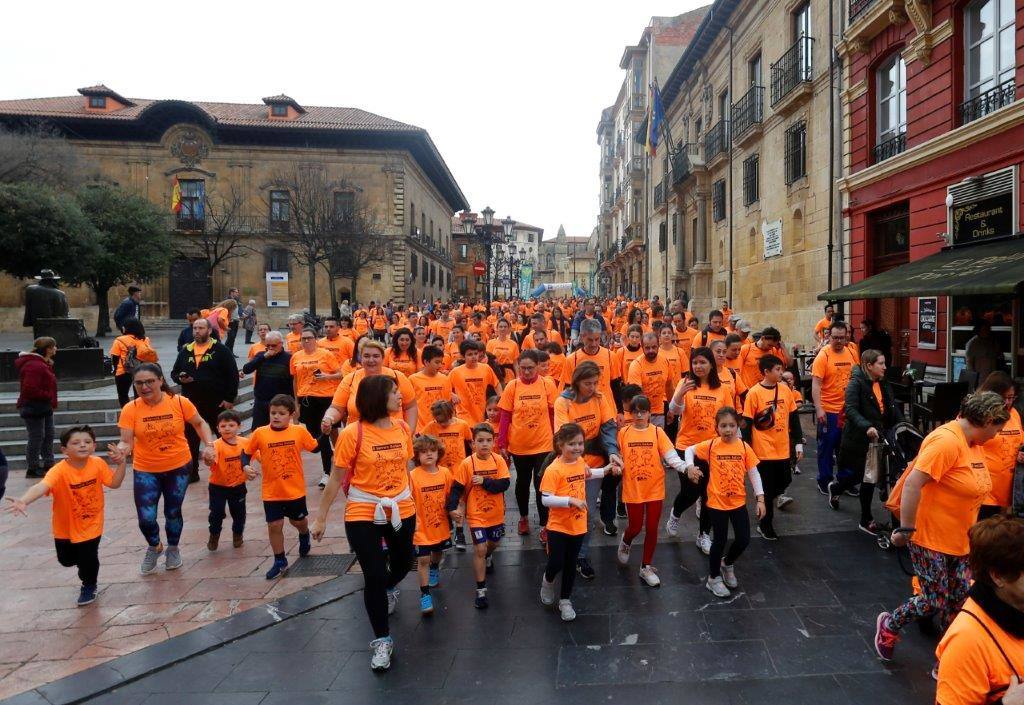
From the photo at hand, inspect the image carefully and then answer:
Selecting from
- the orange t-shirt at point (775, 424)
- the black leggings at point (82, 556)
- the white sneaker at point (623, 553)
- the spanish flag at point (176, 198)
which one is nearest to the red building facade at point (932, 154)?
the orange t-shirt at point (775, 424)

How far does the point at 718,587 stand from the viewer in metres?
4.45

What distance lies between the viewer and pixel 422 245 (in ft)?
136

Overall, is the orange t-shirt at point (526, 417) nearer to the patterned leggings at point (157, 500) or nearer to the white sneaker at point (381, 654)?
the white sneaker at point (381, 654)

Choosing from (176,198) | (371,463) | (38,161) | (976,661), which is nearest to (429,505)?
(371,463)

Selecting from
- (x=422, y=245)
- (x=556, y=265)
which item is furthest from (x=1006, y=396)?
(x=556, y=265)

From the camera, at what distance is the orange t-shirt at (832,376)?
22.0 feet

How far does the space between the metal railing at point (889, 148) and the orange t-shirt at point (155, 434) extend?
1371 cm

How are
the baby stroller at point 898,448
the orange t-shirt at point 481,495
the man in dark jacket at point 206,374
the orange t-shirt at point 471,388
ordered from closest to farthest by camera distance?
the orange t-shirt at point 481,495
the baby stroller at point 898,448
the orange t-shirt at point 471,388
the man in dark jacket at point 206,374

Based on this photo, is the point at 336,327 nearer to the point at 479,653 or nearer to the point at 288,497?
the point at 288,497

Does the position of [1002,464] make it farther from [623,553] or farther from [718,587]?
[623,553]

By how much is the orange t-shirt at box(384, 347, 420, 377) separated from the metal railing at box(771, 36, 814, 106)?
13.6 m

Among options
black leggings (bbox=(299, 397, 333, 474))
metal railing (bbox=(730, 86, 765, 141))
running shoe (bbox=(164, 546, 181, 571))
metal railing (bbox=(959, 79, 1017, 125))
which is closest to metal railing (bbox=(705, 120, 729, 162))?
metal railing (bbox=(730, 86, 765, 141))

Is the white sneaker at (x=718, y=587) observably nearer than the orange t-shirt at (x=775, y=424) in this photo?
Yes

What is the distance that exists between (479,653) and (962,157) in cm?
1170
